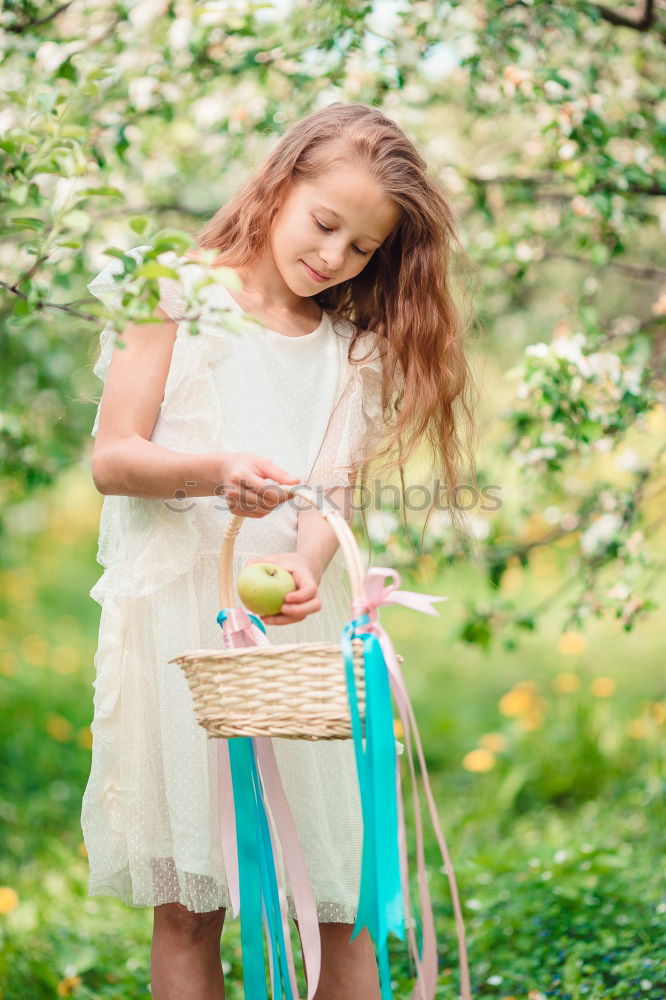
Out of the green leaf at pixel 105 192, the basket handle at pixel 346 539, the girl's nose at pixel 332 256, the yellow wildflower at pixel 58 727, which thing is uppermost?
the green leaf at pixel 105 192

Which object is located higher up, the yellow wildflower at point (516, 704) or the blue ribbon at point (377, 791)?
the blue ribbon at point (377, 791)

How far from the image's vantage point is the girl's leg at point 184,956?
1.72 metres

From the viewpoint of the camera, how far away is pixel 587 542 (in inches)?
98.6

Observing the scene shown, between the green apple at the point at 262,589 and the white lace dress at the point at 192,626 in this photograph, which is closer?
the green apple at the point at 262,589

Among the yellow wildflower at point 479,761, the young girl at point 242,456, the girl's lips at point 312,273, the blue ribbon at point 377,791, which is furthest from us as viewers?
the yellow wildflower at point 479,761

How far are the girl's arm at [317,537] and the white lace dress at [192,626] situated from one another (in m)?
0.03

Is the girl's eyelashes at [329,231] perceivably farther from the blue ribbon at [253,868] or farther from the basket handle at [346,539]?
the blue ribbon at [253,868]

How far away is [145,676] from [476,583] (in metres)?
3.95

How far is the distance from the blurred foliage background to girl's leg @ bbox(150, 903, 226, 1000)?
596 mm

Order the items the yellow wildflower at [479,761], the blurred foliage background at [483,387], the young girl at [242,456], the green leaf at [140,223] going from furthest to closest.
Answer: the yellow wildflower at [479,761]
the blurred foliage background at [483,387]
the young girl at [242,456]
the green leaf at [140,223]

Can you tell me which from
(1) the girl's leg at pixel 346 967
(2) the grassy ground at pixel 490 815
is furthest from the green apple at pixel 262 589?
(2) the grassy ground at pixel 490 815

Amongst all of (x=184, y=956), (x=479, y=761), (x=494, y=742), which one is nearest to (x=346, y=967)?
(x=184, y=956)

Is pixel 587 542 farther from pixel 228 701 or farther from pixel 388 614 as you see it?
pixel 388 614

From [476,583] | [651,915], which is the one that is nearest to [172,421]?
[651,915]
